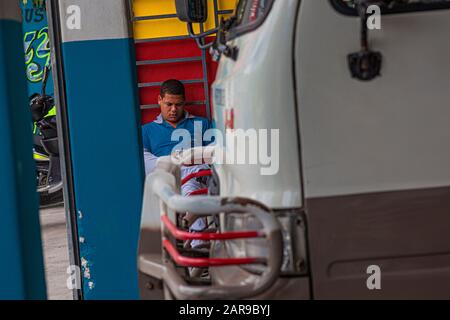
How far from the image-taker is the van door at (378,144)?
10.2 ft

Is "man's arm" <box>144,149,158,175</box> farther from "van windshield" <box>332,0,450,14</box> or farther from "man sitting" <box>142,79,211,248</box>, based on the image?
"van windshield" <box>332,0,450,14</box>

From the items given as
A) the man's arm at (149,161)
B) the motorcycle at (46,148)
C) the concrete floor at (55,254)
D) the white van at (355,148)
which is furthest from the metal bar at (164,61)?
the white van at (355,148)

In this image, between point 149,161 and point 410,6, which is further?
point 149,161

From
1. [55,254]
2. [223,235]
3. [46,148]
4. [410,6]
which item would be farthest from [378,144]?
[46,148]

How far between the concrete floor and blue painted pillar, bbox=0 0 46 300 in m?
2.66

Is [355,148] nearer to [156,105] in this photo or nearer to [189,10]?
[189,10]

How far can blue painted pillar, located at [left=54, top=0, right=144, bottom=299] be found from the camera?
16.7 feet

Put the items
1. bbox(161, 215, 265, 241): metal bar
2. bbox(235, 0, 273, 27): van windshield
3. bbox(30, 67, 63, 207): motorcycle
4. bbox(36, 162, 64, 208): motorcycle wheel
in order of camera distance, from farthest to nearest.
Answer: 1. bbox(36, 162, 64, 208): motorcycle wheel
2. bbox(30, 67, 63, 207): motorcycle
3. bbox(235, 0, 273, 27): van windshield
4. bbox(161, 215, 265, 241): metal bar

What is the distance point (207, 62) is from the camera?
24.1ft

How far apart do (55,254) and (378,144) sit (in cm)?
547

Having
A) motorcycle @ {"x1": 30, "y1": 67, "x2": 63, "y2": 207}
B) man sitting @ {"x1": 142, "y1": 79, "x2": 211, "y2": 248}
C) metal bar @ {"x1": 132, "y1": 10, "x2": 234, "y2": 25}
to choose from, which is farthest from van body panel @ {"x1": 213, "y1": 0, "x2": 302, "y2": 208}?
motorcycle @ {"x1": 30, "y1": 67, "x2": 63, "y2": 207}

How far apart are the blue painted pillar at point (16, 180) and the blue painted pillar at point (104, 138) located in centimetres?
186

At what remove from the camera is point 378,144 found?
311cm

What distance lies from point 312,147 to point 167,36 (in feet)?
14.5
